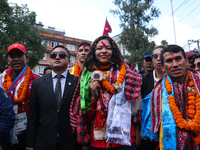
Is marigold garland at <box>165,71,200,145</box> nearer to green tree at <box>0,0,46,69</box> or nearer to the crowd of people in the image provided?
the crowd of people

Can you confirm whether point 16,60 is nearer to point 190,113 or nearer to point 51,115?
point 51,115

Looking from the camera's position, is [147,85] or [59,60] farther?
[147,85]

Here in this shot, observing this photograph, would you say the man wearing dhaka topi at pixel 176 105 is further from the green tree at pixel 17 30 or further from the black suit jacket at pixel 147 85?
the green tree at pixel 17 30

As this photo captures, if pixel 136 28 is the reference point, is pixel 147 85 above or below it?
below

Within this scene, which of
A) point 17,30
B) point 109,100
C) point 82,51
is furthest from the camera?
point 17,30

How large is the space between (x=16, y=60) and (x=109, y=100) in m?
2.12

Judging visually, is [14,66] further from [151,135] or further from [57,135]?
[151,135]

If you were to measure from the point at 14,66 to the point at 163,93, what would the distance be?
8.99 feet

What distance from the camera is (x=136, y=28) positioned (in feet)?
57.6

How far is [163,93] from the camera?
7.93ft

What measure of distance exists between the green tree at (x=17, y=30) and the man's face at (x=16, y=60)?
8.84 metres

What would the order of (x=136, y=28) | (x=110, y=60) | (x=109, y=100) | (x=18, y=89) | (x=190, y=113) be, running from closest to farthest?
(x=190, y=113)
(x=109, y=100)
(x=110, y=60)
(x=18, y=89)
(x=136, y=28)

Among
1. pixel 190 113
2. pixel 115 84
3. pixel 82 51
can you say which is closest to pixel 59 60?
pixel 115 84

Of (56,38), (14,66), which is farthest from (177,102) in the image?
(56,38)
